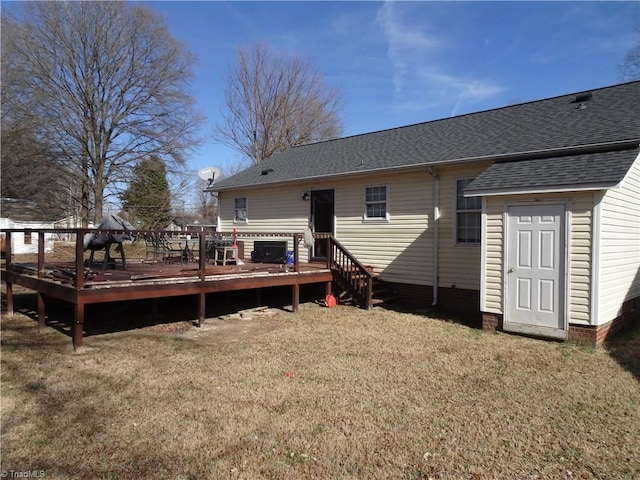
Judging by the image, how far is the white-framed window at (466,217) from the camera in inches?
340

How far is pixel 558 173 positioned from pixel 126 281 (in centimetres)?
698

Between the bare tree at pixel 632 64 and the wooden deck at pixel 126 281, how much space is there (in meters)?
22.7

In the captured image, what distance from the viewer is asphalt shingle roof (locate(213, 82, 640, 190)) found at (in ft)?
24.9

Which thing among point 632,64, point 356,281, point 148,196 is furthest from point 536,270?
point 632,64

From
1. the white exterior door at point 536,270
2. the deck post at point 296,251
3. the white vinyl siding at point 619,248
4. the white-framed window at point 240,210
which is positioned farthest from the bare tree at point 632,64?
the deck post at point 296,251

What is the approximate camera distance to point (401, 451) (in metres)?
3.25

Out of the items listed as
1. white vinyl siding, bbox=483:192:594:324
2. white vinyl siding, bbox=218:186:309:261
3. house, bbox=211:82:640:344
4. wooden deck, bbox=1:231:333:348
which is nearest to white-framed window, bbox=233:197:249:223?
white vinyl siding, bbox=218:186:309:261

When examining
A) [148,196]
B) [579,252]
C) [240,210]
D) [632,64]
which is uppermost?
[632,64]

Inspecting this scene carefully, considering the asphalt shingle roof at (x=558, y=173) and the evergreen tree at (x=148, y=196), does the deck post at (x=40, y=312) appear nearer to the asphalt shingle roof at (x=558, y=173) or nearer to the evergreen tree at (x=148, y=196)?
the asphalt shingle roof at (x=558, y=173)

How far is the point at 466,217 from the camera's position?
28.9 ft

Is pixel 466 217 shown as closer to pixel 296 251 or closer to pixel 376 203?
pixel 376 203

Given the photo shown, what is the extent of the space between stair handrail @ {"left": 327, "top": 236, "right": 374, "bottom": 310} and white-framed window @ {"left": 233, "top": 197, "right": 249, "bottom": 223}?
489 cm

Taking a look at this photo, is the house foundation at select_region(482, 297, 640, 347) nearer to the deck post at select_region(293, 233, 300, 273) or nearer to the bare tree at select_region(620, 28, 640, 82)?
the deck post at select_region(293, 233, 300, 273)

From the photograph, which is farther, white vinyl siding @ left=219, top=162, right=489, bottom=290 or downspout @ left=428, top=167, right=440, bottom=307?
downspout @ left=428, top=167, right=440, bottom=307
